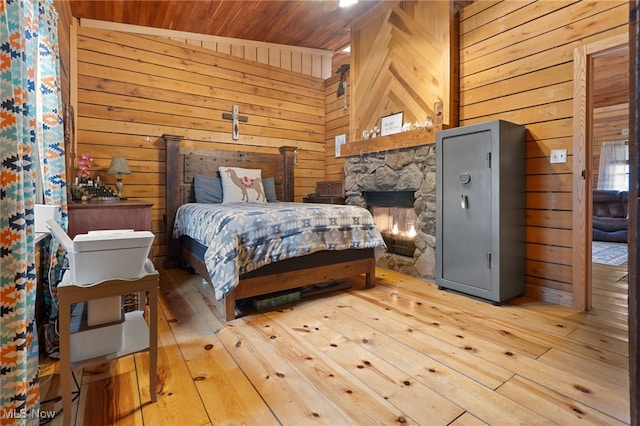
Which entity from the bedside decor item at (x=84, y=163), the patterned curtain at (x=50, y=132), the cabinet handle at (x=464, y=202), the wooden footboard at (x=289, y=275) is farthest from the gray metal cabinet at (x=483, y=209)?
the bedside decor item at (x=84, y=163)

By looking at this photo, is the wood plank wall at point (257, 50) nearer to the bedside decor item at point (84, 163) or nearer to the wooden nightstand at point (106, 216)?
the bedside decor item at point (84, 163)

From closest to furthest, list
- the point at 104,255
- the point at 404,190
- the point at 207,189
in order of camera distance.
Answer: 1. the point at 104,255
2. the point at 404,190
3. the point at 207,189

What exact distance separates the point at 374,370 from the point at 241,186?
2732 millimetres

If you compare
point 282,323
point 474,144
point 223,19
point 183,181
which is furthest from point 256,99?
point 282,323

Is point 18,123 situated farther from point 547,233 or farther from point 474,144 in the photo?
point 547,233

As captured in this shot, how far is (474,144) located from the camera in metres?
2.61

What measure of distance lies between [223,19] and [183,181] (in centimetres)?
190

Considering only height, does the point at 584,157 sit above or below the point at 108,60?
below

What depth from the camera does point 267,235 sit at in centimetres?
231

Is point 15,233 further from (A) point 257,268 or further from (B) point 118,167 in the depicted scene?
(B) point 118,167

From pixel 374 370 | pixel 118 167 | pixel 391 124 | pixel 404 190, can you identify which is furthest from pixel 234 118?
pixel 374 370

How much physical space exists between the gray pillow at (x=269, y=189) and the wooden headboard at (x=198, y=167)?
0.18m

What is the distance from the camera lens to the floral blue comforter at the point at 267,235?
7.08ft

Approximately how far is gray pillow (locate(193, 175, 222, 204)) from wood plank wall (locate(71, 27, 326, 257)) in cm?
42
